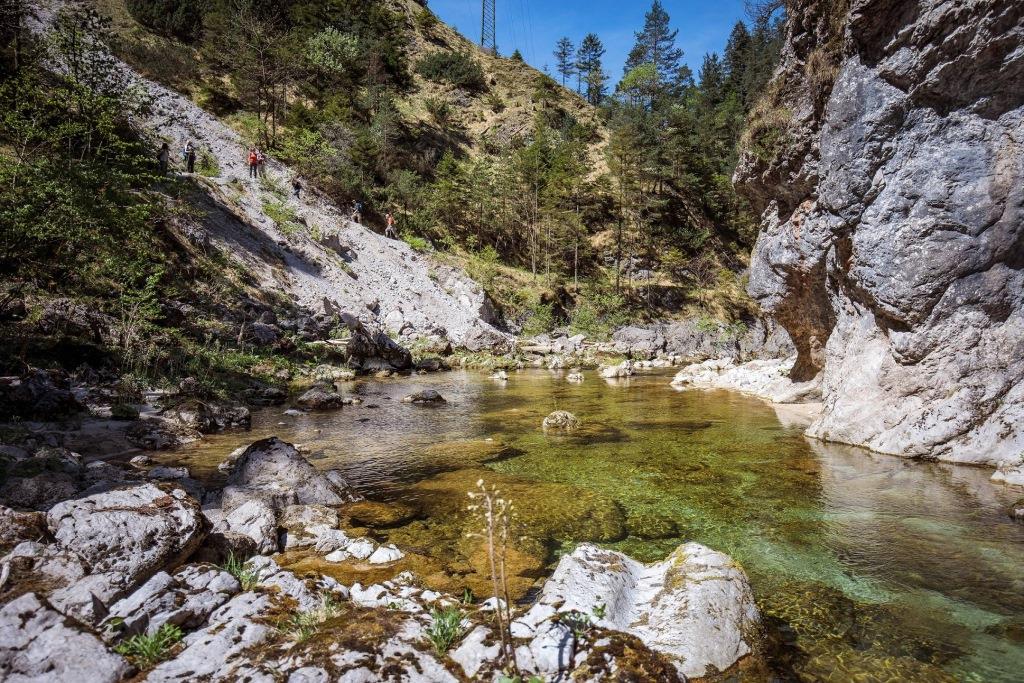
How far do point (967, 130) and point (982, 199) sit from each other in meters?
1.41

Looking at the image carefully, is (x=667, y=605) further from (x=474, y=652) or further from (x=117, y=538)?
(x=117, y=538)

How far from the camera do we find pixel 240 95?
147ft

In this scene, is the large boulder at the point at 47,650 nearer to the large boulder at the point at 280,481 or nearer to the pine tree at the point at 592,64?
the large boulder at the point at 280,481

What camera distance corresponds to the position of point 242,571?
476 cm

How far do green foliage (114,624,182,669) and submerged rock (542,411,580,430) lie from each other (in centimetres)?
971

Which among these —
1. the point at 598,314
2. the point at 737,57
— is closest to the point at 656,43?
the point at 737,57

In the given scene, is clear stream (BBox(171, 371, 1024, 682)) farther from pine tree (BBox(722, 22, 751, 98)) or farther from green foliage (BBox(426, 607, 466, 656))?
pine tree (BBox(722, 22, 751, 98))

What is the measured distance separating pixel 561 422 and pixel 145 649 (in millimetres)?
10032

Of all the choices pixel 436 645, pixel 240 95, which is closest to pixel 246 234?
pixel 240 95

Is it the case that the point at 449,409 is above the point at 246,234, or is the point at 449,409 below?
below

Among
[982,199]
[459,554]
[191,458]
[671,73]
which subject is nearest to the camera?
[459,554]

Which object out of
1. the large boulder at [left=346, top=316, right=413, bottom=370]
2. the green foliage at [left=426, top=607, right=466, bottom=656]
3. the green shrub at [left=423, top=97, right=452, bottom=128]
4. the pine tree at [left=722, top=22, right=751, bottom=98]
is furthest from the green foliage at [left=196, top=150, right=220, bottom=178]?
the pine tree at [left=722, top=22, right=751, bottom=98]

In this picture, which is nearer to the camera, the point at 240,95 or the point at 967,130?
the point at 967,130

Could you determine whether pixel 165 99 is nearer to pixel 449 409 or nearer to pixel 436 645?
pixel 449 409
